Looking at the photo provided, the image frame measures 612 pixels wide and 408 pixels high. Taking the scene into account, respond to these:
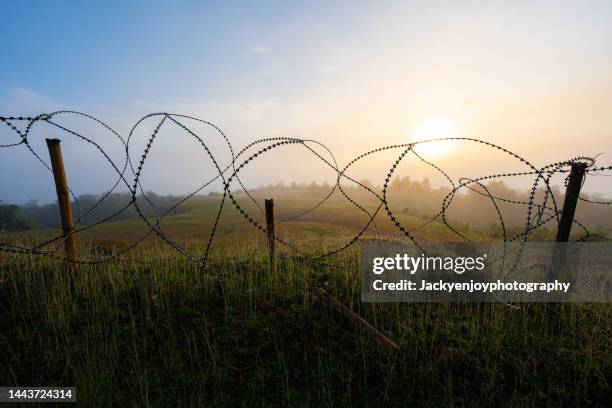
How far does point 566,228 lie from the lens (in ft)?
19.9

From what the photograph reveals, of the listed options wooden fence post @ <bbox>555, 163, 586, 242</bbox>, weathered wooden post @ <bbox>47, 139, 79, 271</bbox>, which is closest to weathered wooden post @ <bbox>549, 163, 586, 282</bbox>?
wooden fence post @ <bbox>555, 163, 586, 242</bbox>

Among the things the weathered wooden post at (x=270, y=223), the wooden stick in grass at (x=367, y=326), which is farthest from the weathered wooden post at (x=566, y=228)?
the weathered wooden post at (x=270, y=223)

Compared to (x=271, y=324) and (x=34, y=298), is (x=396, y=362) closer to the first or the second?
(x=271, y=324)

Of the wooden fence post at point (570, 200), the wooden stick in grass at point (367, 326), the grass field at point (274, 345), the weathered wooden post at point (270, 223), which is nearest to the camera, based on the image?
the grass field at point (274, 345)

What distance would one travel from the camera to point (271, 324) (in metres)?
5.67

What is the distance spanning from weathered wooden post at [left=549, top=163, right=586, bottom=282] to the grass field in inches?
22.5

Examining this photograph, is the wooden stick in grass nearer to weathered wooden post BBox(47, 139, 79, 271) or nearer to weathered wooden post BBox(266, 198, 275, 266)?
weathered wooden post BBox(266, 198, 275, 266)

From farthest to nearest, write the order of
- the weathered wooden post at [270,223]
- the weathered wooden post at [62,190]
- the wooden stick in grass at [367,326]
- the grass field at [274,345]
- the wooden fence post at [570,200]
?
1. the weathered wooden post at [270,223]
2. the weathered wooden post at [62,190]
3. the wooden fence post at [570,200]
4. the wooden stick in grass at [367,326]
5. the grass field at [274,345]

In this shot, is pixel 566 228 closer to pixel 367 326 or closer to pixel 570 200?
pixel 570 200

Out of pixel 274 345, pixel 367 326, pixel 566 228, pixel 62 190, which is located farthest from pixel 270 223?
pixel 566 228

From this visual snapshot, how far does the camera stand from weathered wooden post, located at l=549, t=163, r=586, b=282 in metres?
5.83

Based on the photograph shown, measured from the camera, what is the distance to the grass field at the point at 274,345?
4305mm

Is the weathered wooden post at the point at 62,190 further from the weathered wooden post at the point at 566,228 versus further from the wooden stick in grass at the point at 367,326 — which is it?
the weathered wooden post at the point at 566,228

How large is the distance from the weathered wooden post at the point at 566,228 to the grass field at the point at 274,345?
0.57 metres
